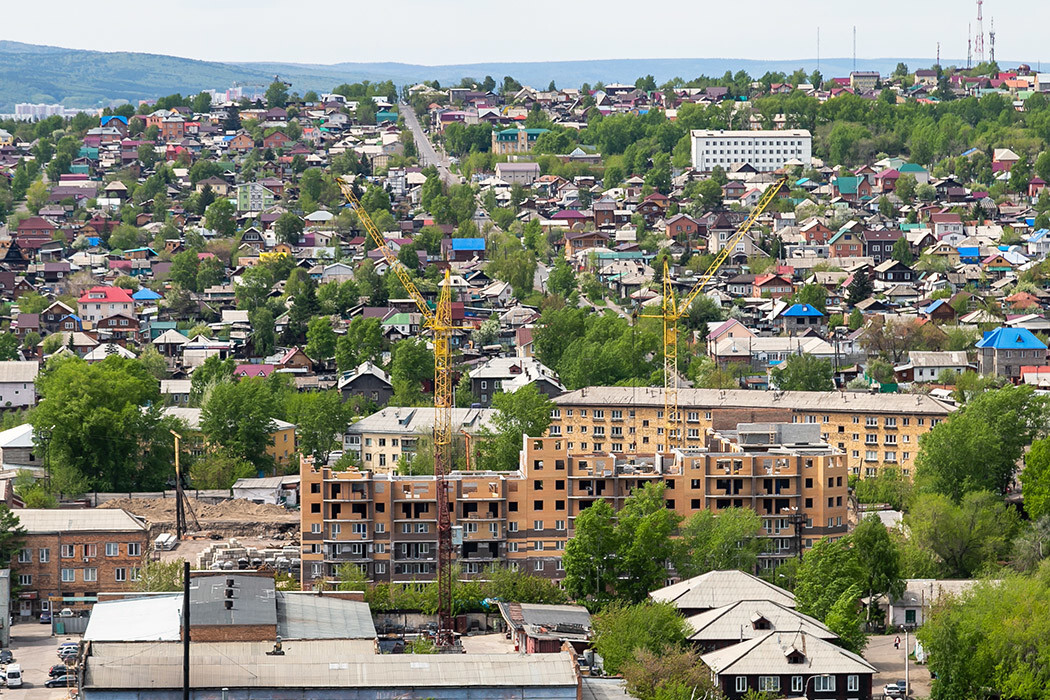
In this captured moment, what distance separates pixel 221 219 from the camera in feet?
320

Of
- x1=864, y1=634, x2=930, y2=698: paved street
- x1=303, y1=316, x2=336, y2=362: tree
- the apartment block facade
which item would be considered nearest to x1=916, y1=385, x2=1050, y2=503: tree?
the apartment block facade

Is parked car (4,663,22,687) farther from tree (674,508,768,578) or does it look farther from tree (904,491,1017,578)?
tree (904,491,1017,578)

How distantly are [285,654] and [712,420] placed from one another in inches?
838

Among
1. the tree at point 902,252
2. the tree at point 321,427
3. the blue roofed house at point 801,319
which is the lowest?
the tree at point 321,427

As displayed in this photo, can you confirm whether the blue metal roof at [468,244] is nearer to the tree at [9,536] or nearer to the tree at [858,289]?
the tree at [858,289]

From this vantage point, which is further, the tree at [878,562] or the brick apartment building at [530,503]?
the brick apartment building at [530,503]

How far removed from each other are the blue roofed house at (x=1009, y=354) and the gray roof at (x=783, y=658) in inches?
1218

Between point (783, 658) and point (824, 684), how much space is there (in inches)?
27.0

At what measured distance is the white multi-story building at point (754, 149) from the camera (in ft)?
360

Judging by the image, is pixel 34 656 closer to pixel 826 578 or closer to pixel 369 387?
pixel 826 578

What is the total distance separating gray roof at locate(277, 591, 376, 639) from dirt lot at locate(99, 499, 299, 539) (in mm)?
8083

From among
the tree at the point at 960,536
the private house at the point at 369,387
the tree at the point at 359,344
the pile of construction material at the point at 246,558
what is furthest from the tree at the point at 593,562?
the tree at the point at 359,344

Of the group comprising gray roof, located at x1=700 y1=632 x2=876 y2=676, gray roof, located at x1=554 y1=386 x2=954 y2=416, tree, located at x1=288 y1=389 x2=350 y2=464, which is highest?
gray roof, located at x1=554 y1=386 x2=954 y2=416

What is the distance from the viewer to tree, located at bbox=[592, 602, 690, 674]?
102ft
